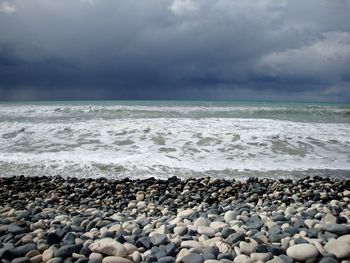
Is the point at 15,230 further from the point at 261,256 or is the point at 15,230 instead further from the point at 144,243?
the point at 261,256

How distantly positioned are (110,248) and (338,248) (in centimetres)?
213

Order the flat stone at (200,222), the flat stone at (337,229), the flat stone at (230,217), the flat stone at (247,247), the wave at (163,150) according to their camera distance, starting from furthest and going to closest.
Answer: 1. the wave at (163,150)
2. the flat stone at (230,217)
3. the flat stone at (200,222)
4. the flat stone at (337,229)
5. the flat stone at (247,247)

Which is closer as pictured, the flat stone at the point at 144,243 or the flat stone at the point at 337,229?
the flat stone at the point at 144,243

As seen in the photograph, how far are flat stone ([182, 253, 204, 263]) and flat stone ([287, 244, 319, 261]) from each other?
2.78ft

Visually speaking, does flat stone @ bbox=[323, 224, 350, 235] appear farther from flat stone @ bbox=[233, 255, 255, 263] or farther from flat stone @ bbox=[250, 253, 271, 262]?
flat stone @ bbox=[233, 255, 255, 263]

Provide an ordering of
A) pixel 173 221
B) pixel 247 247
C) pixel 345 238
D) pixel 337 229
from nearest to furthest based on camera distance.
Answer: pixel 247 247, pixel 345 238, pixel 337 229, pixel 173 221

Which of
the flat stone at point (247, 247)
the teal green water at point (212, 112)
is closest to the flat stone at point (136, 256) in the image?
the flat stone at point (247, 247)

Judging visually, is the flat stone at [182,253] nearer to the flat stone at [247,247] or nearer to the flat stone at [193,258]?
the flat stone at [193,258]

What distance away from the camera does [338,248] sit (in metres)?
2.69

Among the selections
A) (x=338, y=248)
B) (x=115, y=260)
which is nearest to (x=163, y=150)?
(x=115, y=260)

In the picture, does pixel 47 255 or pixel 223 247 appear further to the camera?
pixel 223 247

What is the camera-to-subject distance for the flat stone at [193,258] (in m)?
2.57

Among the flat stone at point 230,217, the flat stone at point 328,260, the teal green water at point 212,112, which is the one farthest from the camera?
the teal green water at point 212,112

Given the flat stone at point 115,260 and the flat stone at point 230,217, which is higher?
the flat stone at point 115,260
